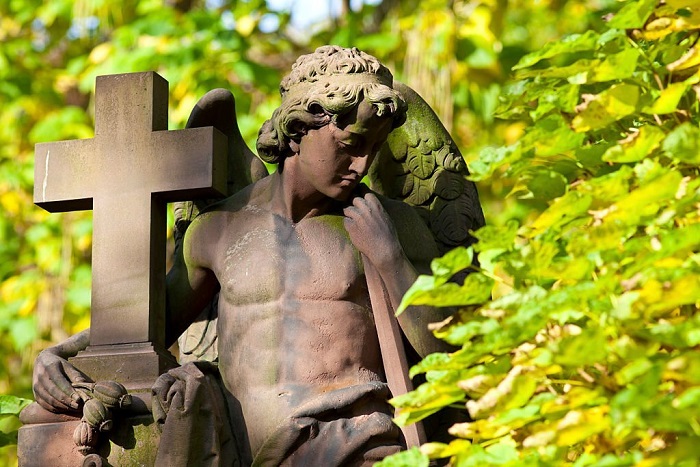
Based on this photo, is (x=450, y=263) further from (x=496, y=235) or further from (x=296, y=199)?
(x=296, y=199)

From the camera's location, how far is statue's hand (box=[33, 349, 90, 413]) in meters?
4.43

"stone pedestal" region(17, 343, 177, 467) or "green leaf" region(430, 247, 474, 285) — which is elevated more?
"green leaf" region(430, 247, 474, 285)

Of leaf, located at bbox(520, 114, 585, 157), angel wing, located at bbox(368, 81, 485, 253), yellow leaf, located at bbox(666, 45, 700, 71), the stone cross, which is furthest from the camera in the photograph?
angel wing, located at bbox(368, 81, 485, 253)

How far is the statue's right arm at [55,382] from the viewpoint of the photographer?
14.5 feet

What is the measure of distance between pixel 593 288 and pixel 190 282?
6.42 feet

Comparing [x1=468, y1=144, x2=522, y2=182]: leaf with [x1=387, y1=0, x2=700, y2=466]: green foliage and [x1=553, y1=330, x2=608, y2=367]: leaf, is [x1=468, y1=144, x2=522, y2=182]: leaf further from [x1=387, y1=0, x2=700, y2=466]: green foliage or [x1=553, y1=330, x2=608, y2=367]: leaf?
[x1=553, y1=330, x2=608, y2=367]: leaf

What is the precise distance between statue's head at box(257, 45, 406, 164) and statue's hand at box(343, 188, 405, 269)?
25 centimetres

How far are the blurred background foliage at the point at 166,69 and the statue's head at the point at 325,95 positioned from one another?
4663 mm

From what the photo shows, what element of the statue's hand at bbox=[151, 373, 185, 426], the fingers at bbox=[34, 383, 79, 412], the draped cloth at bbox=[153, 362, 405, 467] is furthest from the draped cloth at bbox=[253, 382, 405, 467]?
the fingers at bbox=[34, 383, 79, 412]

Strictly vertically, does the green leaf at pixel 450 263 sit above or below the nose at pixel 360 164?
below

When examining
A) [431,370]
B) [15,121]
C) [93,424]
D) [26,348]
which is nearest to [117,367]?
[93,424]

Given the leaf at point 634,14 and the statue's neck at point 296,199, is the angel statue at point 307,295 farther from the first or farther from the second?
the leaf at point 634,14

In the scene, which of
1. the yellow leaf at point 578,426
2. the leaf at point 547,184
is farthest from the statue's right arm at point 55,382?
the yellow leaf at point 578,426

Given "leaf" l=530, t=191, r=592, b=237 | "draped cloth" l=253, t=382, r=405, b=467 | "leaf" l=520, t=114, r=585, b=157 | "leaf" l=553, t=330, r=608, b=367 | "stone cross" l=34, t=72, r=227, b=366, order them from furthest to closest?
"stone cross" l=34, t=72, r=227, b=366, "draped cloth" l=253, t=382, r=405, b=467, "leaf" l=520, t=114, r=585, b=157, "leaf" l=530, t=191, r=592, b=237, "leaf" l=553, t=330, r=608, b=367
